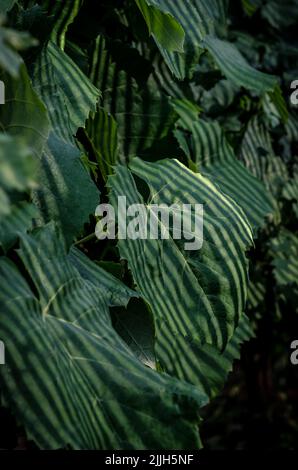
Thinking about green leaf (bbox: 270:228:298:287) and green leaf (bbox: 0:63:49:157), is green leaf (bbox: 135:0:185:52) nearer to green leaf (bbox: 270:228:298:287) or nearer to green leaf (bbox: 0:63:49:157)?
green leaf (bbox: 0:63:49:157)

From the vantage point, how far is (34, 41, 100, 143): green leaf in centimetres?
100

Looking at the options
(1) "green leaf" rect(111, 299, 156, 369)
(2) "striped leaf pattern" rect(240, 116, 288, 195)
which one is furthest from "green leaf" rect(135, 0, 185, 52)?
(2) "striped leaf pattern" rect(240, 116, 288, 195)

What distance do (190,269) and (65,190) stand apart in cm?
21

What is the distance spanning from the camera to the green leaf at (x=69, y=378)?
763mm

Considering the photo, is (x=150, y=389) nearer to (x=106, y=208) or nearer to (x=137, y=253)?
(x=137, y=253)

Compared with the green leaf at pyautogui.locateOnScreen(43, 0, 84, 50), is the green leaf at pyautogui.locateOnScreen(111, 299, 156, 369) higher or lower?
lower

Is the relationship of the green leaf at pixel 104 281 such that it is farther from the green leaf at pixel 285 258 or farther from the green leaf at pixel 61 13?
the green leaf at pixel 285 258

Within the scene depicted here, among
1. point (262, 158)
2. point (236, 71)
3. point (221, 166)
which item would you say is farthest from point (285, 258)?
point (236, 71)

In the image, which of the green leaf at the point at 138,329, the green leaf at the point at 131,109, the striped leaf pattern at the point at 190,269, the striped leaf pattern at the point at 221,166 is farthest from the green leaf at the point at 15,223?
the striped leaf pattern at the point at 221,166

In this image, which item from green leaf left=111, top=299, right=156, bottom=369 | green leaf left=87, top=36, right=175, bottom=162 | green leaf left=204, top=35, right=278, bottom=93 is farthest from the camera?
green leaf left=204, top=35, right=278, bottom=93

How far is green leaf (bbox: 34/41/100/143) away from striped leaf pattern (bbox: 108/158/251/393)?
3.7 inches

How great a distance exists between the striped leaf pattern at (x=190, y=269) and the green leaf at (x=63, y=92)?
0.31 ft

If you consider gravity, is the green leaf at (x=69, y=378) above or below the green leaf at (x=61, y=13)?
below

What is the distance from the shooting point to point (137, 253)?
0.99 metres
